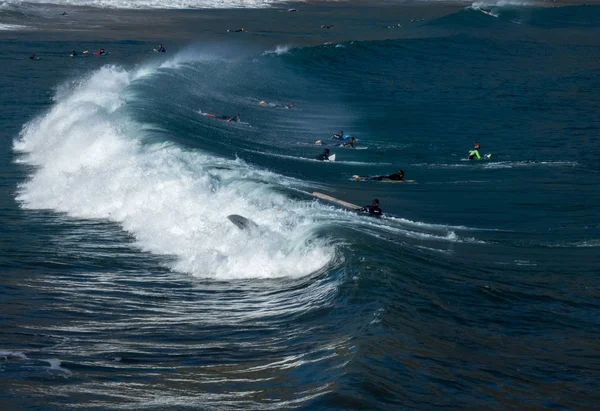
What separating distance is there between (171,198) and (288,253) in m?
5.38

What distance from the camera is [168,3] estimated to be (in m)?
98.1

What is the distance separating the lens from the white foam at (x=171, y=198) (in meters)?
17.4

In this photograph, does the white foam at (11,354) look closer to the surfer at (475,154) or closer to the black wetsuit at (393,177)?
the black wetsuit at (393,177)

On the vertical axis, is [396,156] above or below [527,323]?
above

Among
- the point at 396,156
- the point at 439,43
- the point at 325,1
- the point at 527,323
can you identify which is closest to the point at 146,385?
the point at 527,323

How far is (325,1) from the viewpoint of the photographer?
108562mm

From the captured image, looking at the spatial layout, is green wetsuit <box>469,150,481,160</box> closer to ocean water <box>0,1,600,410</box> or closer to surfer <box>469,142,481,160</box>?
surfer <box>469,142,481,160</box>

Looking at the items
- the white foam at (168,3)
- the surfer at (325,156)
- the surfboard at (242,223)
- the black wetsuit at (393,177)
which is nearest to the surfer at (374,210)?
the surfboard at (242,223)

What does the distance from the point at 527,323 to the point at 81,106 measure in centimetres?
2411

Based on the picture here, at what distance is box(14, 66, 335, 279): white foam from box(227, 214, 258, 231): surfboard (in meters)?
0.15

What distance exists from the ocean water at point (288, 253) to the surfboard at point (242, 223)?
0.20m

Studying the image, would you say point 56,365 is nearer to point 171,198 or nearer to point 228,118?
point 171,198

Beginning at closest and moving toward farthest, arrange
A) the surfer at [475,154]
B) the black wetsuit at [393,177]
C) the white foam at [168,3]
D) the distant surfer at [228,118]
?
the black wetsuit at [393,177] < the surfer at [475,154] < the distant surfer at [228,118] < the white foam at [168,3]

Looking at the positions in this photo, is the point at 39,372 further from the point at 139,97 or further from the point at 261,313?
the point at 139,97
